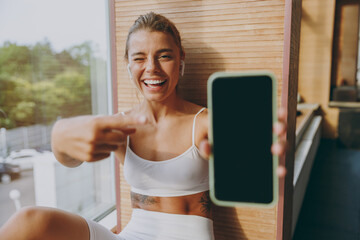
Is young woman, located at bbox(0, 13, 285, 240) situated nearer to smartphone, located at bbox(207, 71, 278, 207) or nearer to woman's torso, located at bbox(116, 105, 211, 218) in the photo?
woman's torso, located at bbox(116, 105, 211, 218)

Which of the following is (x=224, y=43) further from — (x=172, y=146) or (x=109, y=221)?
(x=109, y=221)

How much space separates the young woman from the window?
707 mm

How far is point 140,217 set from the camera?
1.10 m

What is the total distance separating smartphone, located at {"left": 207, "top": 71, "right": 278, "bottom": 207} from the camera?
0.61 metres

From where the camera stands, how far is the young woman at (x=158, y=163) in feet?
2.97

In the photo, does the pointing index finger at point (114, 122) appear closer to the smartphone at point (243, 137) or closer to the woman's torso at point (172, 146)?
the smartphone at point (243, 137)

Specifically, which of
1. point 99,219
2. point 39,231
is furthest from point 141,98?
point 99,219

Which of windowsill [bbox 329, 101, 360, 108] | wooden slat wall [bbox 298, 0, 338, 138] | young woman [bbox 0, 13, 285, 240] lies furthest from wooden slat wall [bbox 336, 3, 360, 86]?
young woman [bbox 0, 13, 285, 240]

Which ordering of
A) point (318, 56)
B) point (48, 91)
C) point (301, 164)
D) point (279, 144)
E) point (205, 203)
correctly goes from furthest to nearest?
point (318, 56)
point (301, 164)
point (48, 91)
point (205, 203)
point (279, 144)

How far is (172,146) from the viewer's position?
106 cm

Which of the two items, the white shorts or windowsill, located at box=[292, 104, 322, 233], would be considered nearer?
the white shorts

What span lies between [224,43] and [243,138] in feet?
1.92

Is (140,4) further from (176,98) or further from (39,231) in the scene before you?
(39,231)

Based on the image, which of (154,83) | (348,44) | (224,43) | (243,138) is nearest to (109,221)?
(154,83)
